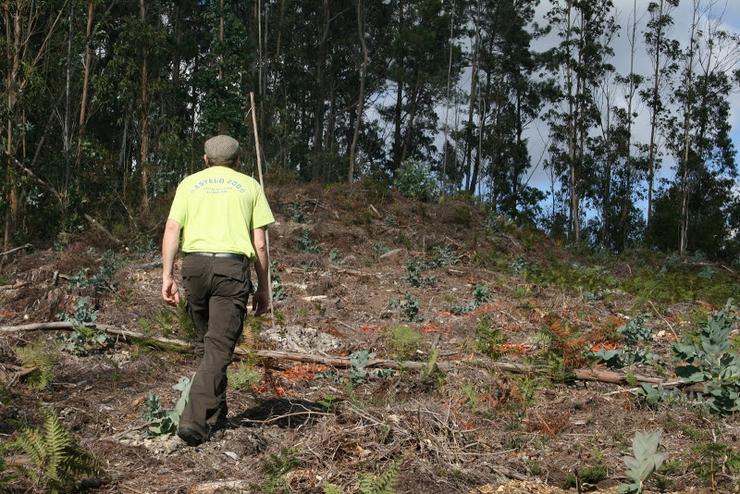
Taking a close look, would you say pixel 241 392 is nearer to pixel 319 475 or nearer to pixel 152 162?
pixel 319 475

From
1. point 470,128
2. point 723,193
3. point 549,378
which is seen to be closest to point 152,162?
point 549,378

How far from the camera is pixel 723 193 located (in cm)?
4372

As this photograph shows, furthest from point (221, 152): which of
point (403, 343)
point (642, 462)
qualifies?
point (642, 462)

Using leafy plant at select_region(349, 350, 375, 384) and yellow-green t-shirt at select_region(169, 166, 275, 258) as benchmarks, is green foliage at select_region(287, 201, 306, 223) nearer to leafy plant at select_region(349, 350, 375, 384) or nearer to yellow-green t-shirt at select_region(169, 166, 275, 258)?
leafy plant at select_region(349, 350, 375, 384)

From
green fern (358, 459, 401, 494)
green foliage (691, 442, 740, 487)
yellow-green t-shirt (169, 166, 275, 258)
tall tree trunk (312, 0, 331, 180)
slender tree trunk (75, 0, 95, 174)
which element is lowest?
green foliage (691, 442, 740, 487)

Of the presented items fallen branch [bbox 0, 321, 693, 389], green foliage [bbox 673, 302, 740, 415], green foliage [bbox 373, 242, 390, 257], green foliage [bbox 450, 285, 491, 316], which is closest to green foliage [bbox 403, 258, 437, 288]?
green foliage [bbox 450, 285, 491, 316]

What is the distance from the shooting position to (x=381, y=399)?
19.5 ft

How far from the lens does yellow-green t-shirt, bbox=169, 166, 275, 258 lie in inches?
191

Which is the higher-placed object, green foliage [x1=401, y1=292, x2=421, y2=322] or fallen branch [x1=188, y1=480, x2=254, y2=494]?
green foliage [x1=401, y1=292, x2=421, y2=322]

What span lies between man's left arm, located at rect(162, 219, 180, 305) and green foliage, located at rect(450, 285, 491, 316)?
4.94m

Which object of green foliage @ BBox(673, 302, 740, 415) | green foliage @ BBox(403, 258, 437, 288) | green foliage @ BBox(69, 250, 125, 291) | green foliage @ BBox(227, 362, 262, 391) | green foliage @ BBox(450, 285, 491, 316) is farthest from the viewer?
green foliage @ BBox(403, 258, 437, 288)

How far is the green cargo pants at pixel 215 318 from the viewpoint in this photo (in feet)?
15.5

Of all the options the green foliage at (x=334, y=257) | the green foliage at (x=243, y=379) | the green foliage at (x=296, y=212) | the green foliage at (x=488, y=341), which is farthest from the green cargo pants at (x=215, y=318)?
the green foliage at (x=296, y=212)

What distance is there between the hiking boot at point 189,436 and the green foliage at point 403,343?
8.06 ft
